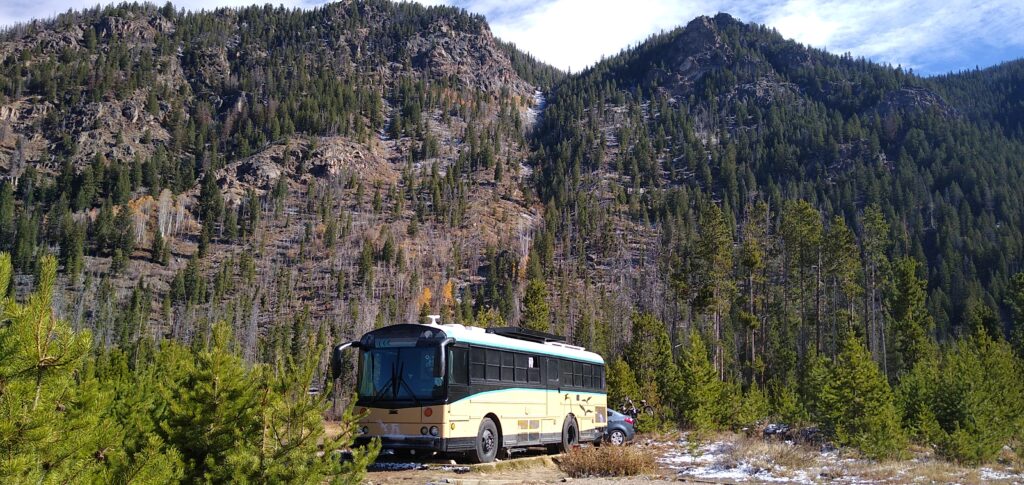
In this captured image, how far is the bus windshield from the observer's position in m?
15.4

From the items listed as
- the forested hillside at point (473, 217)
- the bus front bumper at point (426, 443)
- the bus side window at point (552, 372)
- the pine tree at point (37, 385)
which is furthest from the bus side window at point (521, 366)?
the forested hillside at point (473, 217)

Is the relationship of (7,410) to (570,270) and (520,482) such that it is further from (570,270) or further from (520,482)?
(570,270)

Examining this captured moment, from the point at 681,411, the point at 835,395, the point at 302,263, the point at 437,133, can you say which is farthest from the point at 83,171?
the point at 835,395

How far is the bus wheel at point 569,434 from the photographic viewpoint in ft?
65.5

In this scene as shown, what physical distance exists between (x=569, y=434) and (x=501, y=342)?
4821mm

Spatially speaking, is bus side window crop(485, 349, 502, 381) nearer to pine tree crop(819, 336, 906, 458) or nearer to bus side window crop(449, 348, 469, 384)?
bus side window crop(449, 348, 469, 384)

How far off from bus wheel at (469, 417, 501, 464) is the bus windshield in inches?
70.7

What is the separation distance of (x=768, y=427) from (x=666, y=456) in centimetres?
1157

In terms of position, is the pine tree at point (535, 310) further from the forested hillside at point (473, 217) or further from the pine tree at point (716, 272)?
the pine tree at point (716, 272)

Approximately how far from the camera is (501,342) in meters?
17.5

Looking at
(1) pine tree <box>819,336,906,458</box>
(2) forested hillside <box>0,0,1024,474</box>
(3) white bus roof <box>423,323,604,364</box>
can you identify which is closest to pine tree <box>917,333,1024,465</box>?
(1) pine tree <box>819,336,906,458</box>

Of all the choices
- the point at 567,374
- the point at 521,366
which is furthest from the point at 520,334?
the point at 567,374

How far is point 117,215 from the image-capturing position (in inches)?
5344

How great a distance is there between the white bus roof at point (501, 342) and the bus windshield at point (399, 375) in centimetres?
71
